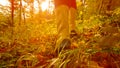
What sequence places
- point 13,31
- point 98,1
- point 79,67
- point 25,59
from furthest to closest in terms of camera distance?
point 98,1, point 13,31, point 25,59, point 79,67

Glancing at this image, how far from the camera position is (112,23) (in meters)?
3.34

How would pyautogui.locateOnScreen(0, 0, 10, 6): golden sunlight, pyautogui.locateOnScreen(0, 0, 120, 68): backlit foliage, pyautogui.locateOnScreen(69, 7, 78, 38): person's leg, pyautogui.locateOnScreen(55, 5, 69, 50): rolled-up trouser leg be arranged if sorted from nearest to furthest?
pyautogui.locateOnScreen(0, 0, 120, 68): backlit foliage, pyautogui.locateOnScreen(55, 5, 69, 50): rolled-up trouser leg, pyautogui.locateOnScreen(69, 7, 78, 38): person's leg, pyautogui.locateOnScreen(0, 0, 10, 6): golden sunlight

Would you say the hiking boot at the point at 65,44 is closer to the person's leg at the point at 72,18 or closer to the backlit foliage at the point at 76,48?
the backlit foliage at the point at 76,48

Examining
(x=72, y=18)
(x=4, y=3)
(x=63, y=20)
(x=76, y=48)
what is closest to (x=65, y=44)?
(x=76, y=48)

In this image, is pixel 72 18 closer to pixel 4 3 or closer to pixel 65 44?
pixel 65 44

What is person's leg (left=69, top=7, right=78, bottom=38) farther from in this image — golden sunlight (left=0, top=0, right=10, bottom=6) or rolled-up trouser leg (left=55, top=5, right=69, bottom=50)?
golden sunlight (left=0, top=0, right=10, bottom=6)

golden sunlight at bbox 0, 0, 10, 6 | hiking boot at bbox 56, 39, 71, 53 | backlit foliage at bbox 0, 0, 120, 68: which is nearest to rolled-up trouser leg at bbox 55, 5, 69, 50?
hiking boot at bbox 56, 39, 71, 53

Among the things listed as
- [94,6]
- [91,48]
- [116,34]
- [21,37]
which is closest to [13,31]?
[21,37]

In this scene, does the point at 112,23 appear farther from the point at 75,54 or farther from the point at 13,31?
the point at 13,31

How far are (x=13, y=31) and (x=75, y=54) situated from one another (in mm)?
2625

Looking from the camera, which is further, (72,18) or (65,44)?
(72,18)

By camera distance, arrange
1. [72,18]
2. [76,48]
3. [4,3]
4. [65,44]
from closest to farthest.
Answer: [76,48] < [65,44] < [72,18] < [4,3]

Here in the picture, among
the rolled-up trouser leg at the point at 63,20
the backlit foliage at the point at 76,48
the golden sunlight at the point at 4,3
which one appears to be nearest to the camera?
the backlit foliage at the point at 76,48

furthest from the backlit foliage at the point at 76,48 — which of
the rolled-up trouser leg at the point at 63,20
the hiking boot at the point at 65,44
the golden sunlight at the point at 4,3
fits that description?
the golden sunlight at the point at 4,3
